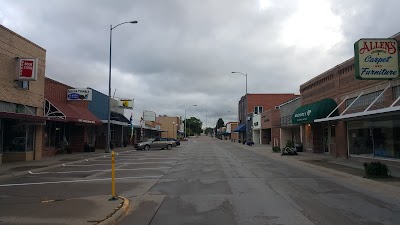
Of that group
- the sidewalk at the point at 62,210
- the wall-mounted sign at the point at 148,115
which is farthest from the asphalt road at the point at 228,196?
the wall-mounted sign at the point at 148,115

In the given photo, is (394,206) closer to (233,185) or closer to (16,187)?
(233,185)

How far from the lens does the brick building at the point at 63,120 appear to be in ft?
97.8

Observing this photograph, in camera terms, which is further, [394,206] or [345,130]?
[345,130]

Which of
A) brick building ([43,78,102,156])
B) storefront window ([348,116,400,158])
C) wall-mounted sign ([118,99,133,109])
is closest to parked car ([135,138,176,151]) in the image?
brick building ([43,78,102,156])

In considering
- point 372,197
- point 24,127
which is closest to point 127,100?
point 24,127

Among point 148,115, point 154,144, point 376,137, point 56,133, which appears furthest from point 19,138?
point 148,115

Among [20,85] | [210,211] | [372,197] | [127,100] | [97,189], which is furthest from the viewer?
[127,100]

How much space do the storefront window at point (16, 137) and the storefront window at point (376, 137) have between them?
22.6 metres

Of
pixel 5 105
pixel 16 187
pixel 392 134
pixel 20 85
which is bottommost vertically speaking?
pixel 16 187

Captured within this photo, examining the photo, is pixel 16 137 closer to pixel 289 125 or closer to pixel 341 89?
pixel 341 89

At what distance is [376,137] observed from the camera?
22.7m

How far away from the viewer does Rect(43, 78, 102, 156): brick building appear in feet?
97.8

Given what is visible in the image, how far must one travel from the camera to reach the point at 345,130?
87.7 ft

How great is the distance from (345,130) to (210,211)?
2028 cm
